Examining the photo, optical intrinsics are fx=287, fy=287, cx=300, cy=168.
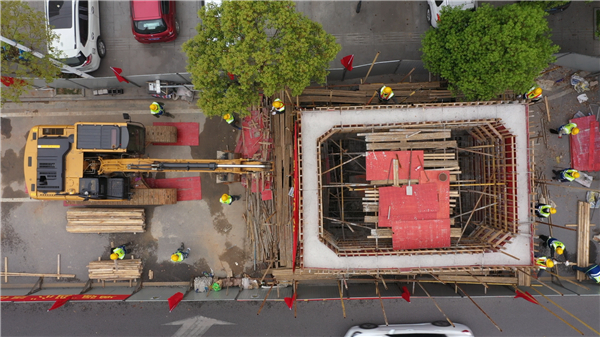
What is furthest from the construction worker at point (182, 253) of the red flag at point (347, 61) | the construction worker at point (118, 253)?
the red flag at point (347, 61)

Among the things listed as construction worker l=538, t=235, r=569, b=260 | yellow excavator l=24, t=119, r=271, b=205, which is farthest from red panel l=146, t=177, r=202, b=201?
construction worker l=538, t=235, r=569, b=260

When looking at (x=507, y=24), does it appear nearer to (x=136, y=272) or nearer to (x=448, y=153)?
(x=448, y=153)

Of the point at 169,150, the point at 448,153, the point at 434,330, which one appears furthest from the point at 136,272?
the point at 448,153

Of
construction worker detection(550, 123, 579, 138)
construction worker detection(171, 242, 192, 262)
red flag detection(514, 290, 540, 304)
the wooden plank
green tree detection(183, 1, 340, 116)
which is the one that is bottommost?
red flag detection(514, 290, 540, 304)

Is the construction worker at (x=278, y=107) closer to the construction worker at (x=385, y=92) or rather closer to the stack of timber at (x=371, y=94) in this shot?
the stack of timber at (x=371, y=94)

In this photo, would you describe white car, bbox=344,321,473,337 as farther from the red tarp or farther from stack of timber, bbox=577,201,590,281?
the red tarp
